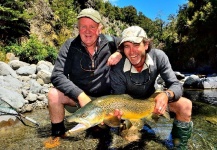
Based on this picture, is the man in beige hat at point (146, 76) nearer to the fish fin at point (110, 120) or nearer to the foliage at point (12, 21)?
the fish fin at point (110, 120)

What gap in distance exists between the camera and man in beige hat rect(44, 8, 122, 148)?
410 cm

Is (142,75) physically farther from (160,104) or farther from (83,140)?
(83,140)

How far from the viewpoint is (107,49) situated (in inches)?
172

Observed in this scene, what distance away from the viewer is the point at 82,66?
4.25m

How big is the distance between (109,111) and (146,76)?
1.06m

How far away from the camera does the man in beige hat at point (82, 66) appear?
13.4ft

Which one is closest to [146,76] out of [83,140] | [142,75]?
[142,75]

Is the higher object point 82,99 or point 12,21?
point 12,21

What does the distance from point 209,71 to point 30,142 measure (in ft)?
98.5

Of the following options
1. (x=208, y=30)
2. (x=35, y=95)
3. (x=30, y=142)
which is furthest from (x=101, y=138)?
(x=208, y=30)

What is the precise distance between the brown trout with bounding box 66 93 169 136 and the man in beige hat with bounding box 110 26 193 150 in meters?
0.45

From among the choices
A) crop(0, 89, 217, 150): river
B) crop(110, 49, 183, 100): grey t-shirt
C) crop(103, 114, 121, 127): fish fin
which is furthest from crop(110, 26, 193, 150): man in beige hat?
crop(103, 114, 121, 127): fish fin

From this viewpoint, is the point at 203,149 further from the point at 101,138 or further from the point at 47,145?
the point at 47,145

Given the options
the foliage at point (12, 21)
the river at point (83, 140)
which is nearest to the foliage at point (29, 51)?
the foliage at point (12, 21)
